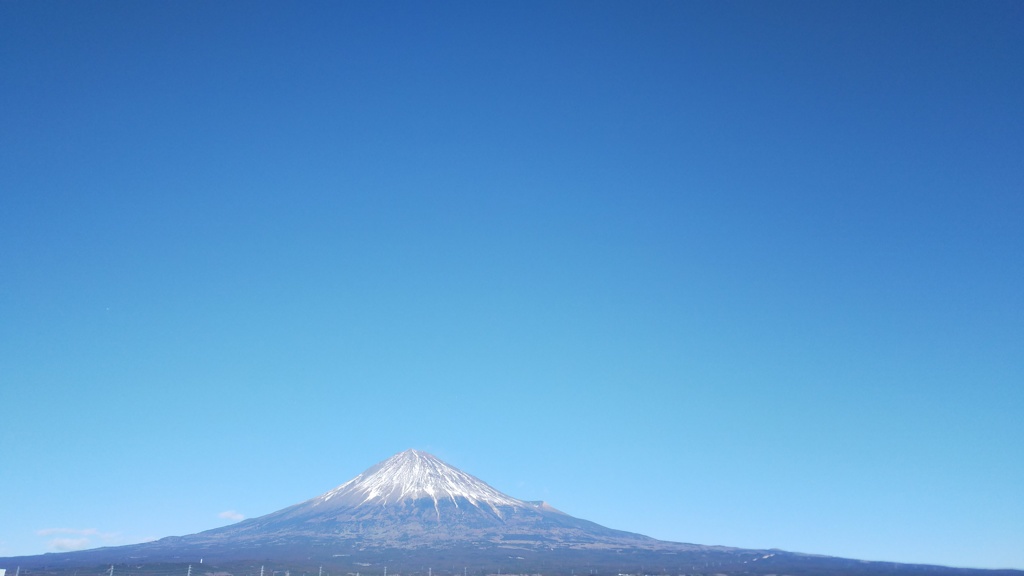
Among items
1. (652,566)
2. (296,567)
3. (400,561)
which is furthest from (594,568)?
(296,567)

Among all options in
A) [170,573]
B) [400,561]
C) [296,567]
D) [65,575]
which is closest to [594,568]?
[400,561]

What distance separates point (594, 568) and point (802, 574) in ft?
176

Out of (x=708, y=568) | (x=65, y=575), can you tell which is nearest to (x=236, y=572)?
(x=65, y=575)

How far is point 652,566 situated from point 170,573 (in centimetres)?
11206

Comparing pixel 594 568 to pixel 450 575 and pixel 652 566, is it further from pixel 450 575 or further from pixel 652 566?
pixel 450 575

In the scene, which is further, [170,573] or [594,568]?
[594,568]

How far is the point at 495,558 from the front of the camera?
194875 mm

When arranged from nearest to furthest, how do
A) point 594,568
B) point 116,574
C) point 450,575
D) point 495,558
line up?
point 116,574, point 450,575, point 594,568, point 495,558

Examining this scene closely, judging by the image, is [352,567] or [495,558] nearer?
[352,567]

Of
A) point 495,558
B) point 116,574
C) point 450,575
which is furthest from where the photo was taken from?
point 495,558

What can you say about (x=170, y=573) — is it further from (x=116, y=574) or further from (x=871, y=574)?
(x=871, y=574)

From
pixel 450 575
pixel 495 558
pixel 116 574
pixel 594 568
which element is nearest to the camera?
pixel 116 574

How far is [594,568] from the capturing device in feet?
592

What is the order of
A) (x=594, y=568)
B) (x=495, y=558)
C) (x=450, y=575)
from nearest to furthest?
1. (x=450, y=575)
2. (x=594, y=568)
3. (x=495, y=558)
